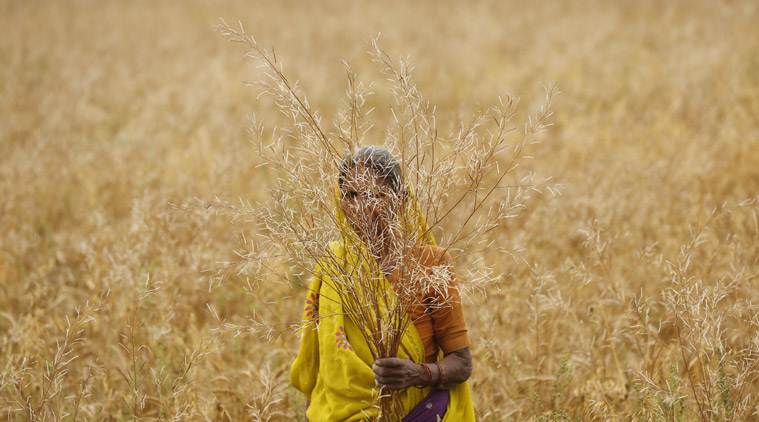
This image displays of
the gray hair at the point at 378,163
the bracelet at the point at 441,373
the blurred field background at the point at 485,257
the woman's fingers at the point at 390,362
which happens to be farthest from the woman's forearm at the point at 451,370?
the gray hair at the point at 378,163

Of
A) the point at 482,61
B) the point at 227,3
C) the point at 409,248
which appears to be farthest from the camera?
the point at 227,3

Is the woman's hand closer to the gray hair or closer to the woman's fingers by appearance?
the woman's fingers

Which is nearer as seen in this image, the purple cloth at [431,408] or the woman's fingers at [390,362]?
the woman's fingers at [390,362]

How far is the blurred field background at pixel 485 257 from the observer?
2828mm

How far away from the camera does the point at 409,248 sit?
6.38ft

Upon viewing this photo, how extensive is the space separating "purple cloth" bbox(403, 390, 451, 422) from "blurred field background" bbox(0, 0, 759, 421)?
0.52 meters

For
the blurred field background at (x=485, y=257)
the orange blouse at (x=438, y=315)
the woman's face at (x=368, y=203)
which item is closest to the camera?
the woman's face at (x=368, y=203)

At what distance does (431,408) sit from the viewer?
214 centimetres

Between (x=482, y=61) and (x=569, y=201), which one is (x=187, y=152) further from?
→ (x=482, y=61)

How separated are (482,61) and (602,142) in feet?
13.9

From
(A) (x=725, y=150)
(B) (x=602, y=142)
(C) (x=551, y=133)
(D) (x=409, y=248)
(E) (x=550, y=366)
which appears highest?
(C) (x=551, y=133)

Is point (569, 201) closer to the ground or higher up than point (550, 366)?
higher up

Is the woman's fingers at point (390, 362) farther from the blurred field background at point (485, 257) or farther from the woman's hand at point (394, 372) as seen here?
the blurred field background at point (485, 257)

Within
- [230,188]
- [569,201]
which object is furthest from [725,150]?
[230,188]
